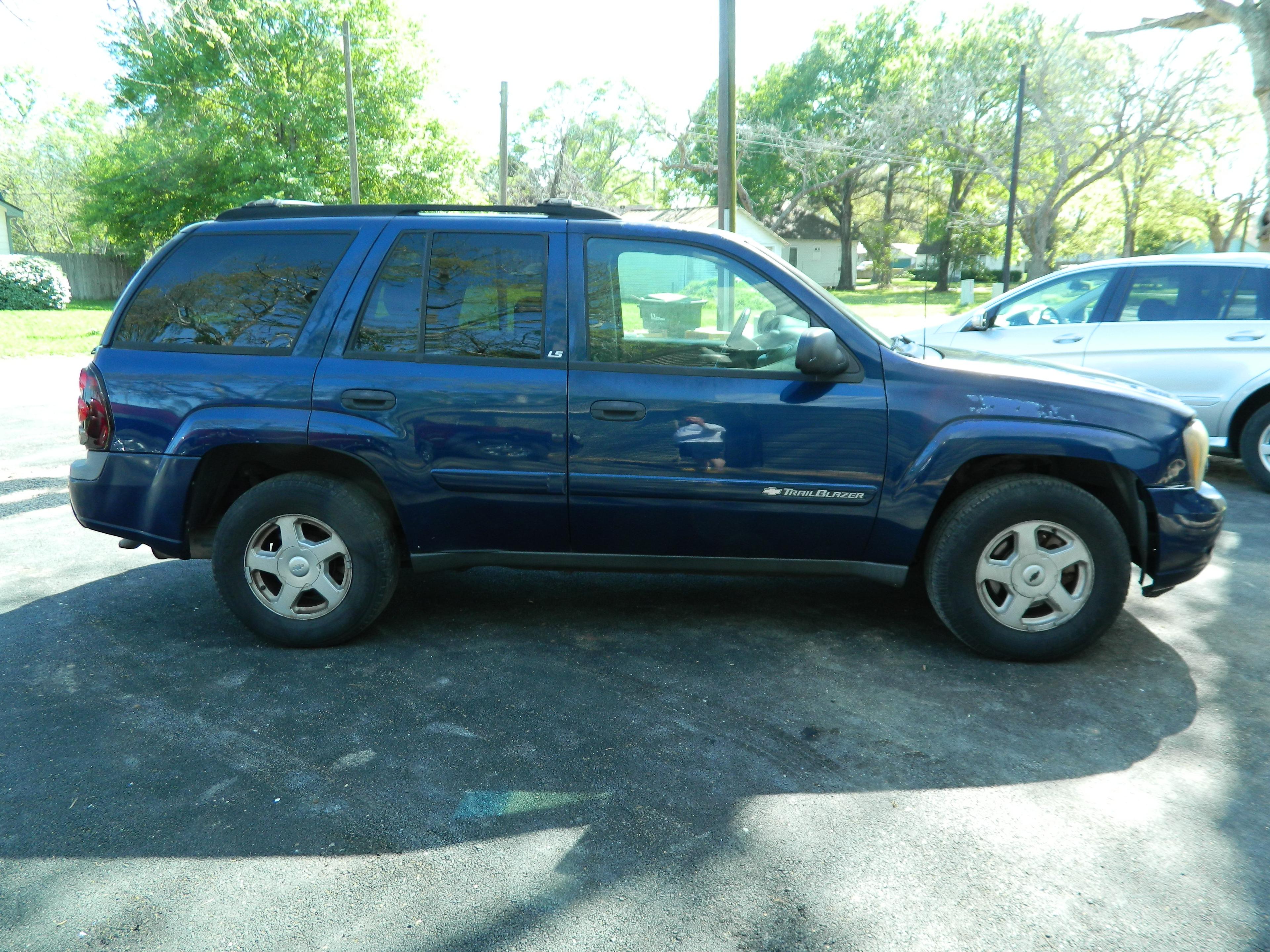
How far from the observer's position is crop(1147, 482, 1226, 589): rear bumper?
405 cm

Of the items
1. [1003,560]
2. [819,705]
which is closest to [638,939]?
[819,705]

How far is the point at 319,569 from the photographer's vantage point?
4238mm

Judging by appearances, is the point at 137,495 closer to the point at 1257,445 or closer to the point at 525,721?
the point at 525,721

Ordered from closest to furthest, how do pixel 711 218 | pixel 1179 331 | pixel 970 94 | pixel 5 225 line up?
pixel 1179 331 < pixel 970 94 < pixel 5 225 < pixel 711 218

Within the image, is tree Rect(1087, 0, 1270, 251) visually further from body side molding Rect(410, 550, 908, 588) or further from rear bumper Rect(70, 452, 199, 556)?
rear bumper Rect(70, 452, 199, 556)

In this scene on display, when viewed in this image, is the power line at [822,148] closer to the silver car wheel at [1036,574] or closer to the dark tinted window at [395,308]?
the silver car wheel at [1036,574]

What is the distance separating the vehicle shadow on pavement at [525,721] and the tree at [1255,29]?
13.6 m

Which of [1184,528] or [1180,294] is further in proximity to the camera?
[1180,294]

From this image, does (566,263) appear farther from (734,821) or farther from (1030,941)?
(1030,941)

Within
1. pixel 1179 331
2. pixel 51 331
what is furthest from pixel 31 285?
pixel 1179 331

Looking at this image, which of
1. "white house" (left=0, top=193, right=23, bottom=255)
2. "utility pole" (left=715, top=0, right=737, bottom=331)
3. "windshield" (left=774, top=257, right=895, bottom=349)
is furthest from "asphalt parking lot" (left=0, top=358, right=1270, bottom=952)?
"white house" (left=0, top=193, right=23, bottom=255)

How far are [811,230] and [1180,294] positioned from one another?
209 ft

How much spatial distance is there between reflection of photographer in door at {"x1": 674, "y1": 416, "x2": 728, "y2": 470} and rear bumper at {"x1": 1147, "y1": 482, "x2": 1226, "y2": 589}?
181 centimetres

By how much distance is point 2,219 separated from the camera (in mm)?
39688
